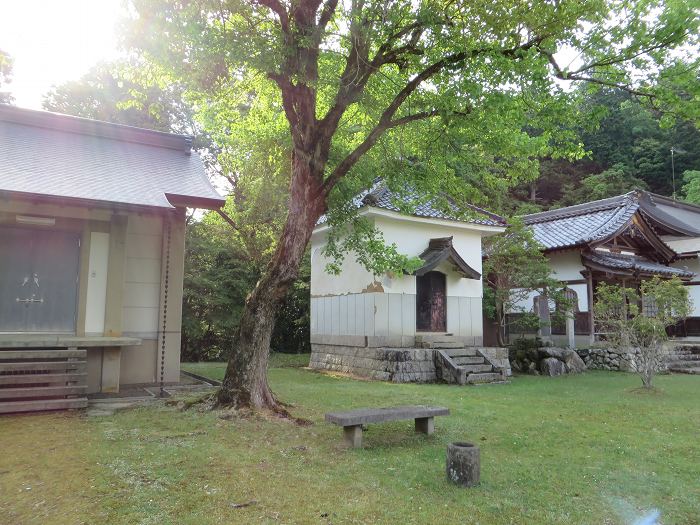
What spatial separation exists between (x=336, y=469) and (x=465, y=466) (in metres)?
1.30

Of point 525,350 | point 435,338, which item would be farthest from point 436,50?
point 525,350

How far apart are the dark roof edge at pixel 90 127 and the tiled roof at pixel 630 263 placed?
1438 centimetres

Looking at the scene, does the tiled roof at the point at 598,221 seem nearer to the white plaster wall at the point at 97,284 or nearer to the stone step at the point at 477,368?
the stone step at the point at 477,368

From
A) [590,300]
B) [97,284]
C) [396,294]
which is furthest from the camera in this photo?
[590,300]

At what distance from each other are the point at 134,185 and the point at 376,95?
16.6 ft

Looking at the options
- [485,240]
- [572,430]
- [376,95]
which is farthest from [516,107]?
[485,240]

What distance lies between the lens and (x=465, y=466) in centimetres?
432

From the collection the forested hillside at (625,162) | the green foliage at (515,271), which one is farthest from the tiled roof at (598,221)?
the forested hillside at (625,162)

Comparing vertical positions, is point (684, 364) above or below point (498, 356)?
below

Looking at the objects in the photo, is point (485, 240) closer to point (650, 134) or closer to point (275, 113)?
point (275, 113)

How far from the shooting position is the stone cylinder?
431 cm

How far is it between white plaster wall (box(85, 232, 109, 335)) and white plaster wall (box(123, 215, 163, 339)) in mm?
593

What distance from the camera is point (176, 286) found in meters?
10.2

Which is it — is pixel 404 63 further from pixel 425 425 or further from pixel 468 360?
pixel 468 360
